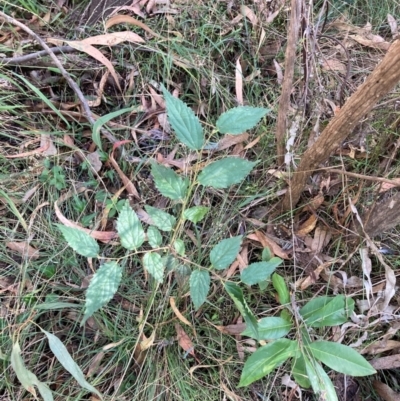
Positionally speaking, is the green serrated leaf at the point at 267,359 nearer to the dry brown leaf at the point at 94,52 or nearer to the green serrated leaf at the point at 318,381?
the green serrated leaf at the point at 318,381

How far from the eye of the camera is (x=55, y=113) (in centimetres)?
134

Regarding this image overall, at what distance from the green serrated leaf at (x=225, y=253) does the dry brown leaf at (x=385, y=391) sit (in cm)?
56

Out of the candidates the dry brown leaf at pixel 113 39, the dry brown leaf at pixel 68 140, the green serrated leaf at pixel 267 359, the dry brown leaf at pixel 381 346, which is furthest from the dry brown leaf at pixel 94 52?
the dry brown leaf at pixel 381 346

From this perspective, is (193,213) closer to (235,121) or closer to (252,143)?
(235,121)

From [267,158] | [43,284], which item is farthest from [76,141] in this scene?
[267,158]

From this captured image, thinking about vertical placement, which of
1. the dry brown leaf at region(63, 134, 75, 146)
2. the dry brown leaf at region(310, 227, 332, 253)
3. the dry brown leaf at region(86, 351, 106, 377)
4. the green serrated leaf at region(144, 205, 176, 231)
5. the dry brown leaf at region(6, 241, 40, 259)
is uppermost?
the green serrated leaf at region(144, 205, 176, 231)

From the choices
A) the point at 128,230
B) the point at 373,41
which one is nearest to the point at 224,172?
the point at 128,230

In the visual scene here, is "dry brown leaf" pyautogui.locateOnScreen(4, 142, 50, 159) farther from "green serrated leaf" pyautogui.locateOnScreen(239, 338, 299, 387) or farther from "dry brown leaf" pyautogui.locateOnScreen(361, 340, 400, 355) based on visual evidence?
"dry brown leaf" pyautogui.locateOnScreen(361, 340, 400, 355)

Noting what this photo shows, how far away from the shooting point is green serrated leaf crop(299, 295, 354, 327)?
3.19ft

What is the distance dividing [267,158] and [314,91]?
9.9 inches

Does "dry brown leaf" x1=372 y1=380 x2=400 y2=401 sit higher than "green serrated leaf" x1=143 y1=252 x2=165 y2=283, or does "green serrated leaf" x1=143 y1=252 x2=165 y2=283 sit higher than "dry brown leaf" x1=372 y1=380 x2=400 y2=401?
"green serrated leaf" x1=143 y1=252 x2=165 y2=283

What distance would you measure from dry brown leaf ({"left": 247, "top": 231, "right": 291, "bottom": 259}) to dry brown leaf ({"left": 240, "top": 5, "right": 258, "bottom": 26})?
733 millimetres

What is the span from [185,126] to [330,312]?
0.52 m

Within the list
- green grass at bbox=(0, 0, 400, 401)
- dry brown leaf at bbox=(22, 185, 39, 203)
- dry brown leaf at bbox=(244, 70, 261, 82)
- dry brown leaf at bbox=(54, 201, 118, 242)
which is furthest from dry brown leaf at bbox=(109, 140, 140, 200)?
dry brown leaf at bbox=(244, 70, 261, 82)
